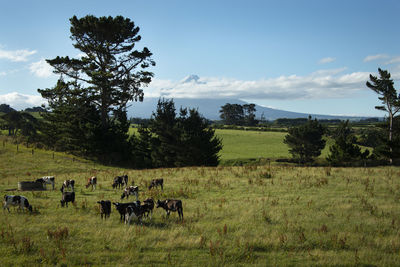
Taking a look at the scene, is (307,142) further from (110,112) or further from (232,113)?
(232,113)

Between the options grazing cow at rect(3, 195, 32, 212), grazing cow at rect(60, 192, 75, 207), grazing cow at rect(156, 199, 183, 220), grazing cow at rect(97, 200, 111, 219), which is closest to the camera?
grazing cow at rect(97, 200, 111, 219)

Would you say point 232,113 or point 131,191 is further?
point 232,113

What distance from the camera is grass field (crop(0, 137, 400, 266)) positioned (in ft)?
25.1

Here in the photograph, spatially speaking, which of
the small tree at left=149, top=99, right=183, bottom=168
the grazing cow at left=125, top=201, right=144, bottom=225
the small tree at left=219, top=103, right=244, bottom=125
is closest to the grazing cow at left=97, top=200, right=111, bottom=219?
the grazing cow at left=125, top=201, right=144, bottom=225

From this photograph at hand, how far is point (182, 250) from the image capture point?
822cm

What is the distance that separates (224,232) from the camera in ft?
30.9

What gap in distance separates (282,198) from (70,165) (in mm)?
33274

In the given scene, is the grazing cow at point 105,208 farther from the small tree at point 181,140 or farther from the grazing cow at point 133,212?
the small tree at point 181,140

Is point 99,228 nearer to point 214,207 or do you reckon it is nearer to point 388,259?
point 214,207

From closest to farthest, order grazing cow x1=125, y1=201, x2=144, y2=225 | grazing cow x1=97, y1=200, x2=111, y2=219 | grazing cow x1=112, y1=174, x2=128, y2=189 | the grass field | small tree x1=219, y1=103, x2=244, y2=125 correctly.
Answer: the grass field, grazing cow x1=125, y1=201, x2=144, y2=225, grazing cow x1=97, y1=200, x2=111, y2=219, grazing cow x1=112, y1=174, x2=128, y2=189, small tree x1=219, y1=103, x2=244, y2=125

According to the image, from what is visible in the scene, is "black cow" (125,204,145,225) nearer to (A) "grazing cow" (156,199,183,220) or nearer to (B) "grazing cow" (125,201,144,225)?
(B) "grazing cow" (125,201,144,225)

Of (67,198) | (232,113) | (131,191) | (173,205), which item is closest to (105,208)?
(173,205)

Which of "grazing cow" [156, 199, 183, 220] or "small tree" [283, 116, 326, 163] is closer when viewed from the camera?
"grazing cow" [156, 199, 183, 220]

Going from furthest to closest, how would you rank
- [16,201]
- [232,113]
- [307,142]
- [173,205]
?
[232,113] → [307,142] → [16,201] → [173,205]
